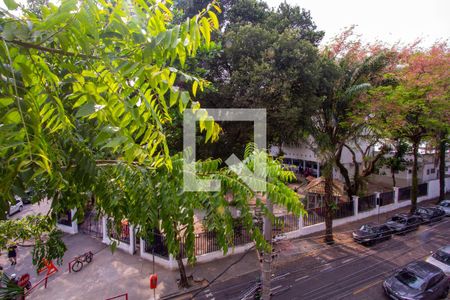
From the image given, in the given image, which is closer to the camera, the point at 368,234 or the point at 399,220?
the point at 368,234

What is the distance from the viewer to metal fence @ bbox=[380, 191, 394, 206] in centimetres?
1925

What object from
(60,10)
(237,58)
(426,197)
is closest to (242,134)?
(237,58)

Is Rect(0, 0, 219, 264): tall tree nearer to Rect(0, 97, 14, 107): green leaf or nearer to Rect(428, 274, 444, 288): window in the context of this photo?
Rect(0, 97, 14, 107): green leaf

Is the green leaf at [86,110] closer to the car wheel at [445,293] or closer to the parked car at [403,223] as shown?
the car wheel at [445,293]

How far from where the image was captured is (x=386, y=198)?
19.5 metres

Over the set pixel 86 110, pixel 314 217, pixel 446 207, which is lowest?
pixel 446 207

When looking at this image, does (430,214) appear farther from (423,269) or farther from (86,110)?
(86,110)

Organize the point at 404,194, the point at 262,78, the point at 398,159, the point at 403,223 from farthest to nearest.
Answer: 1. the point at 398,159
2. the point at 404,194
3. the point at 403,223
4. the point at 262,78

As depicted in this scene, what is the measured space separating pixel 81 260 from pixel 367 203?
55.0 feet

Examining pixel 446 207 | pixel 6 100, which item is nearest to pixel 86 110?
pixel 6 100

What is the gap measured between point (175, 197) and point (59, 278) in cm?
1217

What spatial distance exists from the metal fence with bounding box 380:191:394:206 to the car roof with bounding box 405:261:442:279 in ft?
28.4

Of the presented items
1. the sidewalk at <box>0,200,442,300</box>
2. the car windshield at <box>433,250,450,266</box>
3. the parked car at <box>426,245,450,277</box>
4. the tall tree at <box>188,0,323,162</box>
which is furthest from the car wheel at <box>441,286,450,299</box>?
the tall tree at <box>188,0,323,162</box>

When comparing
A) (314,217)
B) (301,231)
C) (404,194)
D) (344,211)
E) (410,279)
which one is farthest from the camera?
(404,194)
